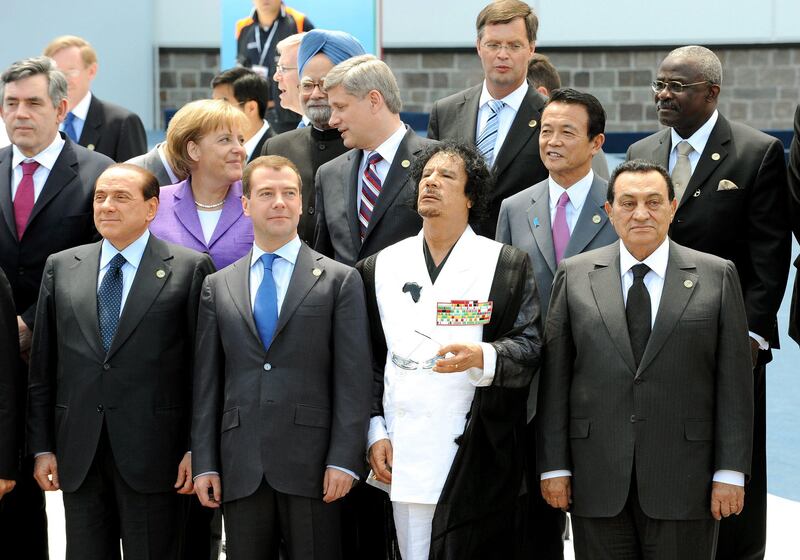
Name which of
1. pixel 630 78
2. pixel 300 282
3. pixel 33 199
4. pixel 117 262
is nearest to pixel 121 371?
pixel 117 262

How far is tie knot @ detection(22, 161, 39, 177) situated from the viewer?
440 centimetres

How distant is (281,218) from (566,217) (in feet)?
3.16

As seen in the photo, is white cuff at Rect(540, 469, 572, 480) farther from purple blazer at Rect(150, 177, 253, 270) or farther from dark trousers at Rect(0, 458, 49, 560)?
dark trousers at Rect(0, 458, 49, 560)

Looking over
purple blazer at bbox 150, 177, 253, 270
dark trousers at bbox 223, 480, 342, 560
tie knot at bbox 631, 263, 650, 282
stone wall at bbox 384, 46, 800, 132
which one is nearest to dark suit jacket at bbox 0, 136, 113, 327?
purple blazer at bbox 150, 177, 253, 270

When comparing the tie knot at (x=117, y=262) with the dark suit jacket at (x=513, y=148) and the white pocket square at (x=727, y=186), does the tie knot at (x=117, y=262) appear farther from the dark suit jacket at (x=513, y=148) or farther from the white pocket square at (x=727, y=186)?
the white pocket square at (x=727, y=186)

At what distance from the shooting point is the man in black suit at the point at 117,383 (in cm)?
377

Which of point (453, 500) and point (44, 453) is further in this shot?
point (44, 453)

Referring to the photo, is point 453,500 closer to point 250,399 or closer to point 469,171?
point 250,399

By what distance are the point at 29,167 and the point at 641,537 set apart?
2.47m

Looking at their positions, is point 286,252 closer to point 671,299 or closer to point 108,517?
point 108,517

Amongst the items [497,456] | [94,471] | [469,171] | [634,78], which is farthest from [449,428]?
[634,78]

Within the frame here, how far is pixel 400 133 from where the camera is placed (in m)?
4.30

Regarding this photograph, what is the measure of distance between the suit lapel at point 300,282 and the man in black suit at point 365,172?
0.41 m

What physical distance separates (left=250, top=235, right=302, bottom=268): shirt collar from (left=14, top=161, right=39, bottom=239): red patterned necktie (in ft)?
3.29
